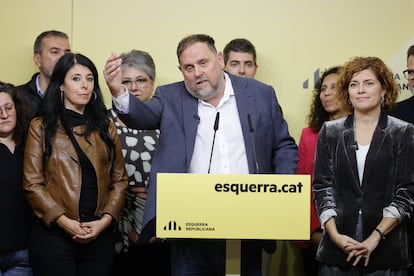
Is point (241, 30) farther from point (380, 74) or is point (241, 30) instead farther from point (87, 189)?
point (87, 189)

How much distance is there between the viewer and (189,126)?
2.57 metres

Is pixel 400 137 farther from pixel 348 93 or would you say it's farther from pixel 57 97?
pixel 57 97

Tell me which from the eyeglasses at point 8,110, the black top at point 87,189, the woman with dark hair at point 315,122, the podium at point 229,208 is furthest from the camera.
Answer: the woman with dark hair at point 315,122

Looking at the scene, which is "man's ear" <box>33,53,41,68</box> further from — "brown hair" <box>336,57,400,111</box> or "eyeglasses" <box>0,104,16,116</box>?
"brown hair" <box>336,57,400,111</box>

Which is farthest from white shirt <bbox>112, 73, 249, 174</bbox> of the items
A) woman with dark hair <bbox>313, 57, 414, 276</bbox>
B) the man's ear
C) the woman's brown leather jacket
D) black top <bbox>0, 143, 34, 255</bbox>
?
the man's ear

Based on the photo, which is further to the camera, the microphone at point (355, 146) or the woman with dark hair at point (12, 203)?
the woman with dark hair at point (12, 203)

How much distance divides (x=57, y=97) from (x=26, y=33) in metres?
1.52

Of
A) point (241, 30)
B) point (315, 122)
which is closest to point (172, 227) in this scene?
point (315, 122)

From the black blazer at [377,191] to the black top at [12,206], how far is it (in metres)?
1.48

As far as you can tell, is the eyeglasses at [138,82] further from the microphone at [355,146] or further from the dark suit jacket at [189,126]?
the microphone at [355,146]

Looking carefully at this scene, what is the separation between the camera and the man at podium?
7.93ft

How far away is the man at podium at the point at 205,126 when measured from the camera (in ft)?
7.93

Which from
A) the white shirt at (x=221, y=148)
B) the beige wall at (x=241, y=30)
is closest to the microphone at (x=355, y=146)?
the white shirt at (x=221, y=148)

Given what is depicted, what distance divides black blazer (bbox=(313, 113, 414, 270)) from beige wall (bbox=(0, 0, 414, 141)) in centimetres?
182
